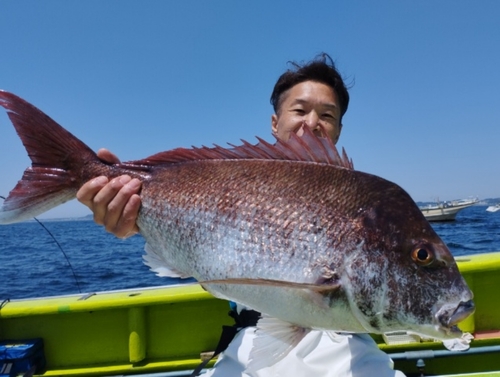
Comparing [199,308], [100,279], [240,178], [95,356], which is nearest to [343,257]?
[240,178]

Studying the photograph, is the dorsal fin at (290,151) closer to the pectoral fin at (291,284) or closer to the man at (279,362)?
the man at (279,362)

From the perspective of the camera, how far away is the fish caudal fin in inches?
88.4

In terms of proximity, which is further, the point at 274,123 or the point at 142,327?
the point at 142,327

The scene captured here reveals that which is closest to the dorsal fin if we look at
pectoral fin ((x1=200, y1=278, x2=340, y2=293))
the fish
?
the fish

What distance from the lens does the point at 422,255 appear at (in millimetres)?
1672

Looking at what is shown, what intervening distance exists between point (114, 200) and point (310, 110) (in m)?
1.71

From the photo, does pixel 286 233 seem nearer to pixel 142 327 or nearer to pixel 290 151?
pixel 290 151

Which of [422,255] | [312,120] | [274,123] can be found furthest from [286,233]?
[274,123]

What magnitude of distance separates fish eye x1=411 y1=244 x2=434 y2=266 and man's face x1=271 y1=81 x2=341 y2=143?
1.63 m

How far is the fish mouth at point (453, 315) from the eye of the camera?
5.13 feet

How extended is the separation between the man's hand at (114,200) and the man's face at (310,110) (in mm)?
1324

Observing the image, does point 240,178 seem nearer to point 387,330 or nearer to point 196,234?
point 196,234

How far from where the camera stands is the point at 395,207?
5.84 ft

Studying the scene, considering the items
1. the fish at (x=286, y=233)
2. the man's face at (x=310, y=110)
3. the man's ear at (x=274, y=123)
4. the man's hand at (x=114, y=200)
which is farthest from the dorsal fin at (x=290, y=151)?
the man's ear at (x=274, y=123)
